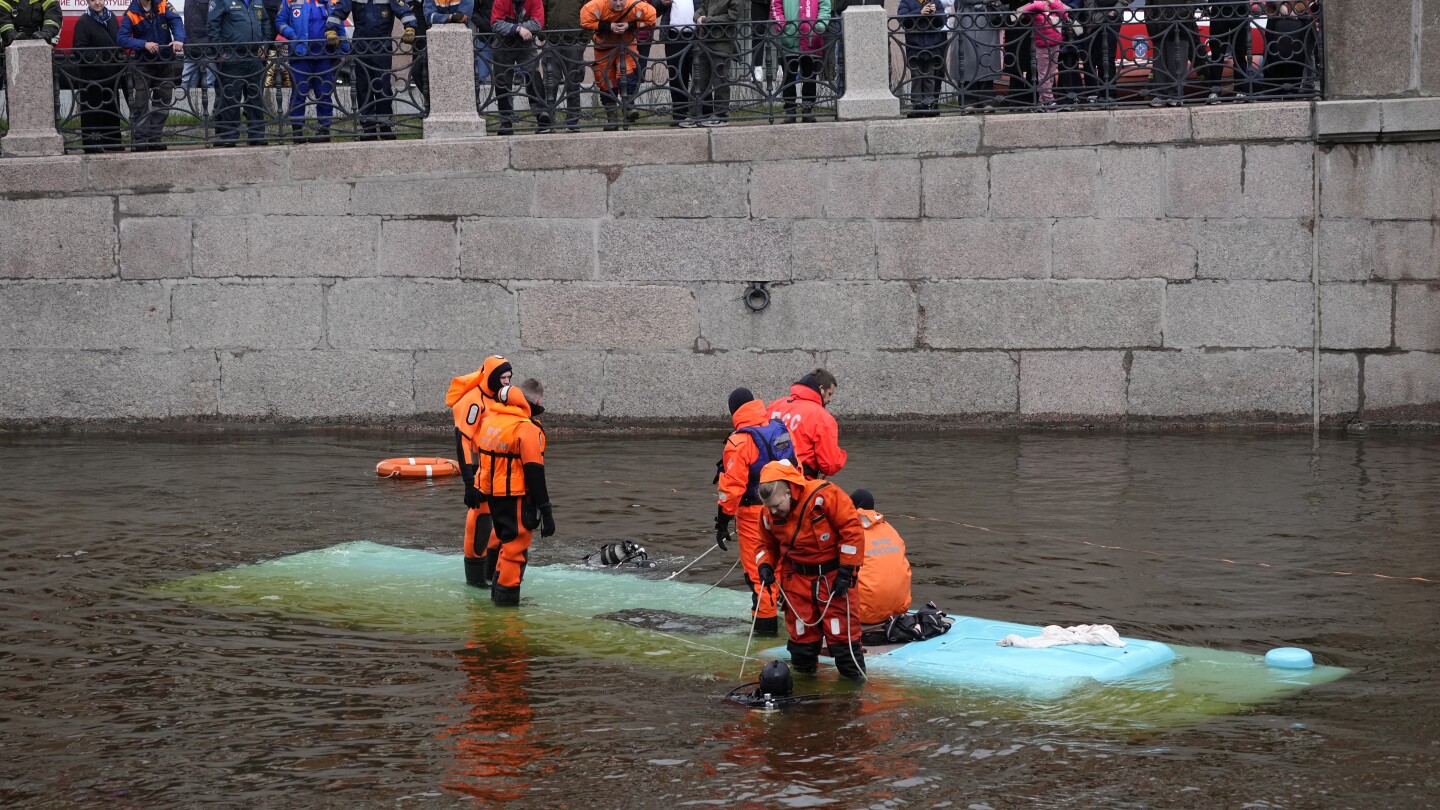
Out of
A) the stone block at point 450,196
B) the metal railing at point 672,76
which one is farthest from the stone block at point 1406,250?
the stone block at point 450,196

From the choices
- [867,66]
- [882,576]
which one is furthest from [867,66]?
[882,576]

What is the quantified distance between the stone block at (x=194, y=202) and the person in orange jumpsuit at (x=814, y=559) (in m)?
9.32

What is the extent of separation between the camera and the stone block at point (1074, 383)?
15297mm

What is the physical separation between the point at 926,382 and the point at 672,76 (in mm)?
3881

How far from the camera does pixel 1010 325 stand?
15320 mm

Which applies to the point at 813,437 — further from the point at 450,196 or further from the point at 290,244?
the point at 290,244

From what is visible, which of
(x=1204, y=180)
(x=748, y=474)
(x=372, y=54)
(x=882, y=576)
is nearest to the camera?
(x=882, y=576)

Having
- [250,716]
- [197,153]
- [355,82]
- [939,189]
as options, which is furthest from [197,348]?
[250,716]

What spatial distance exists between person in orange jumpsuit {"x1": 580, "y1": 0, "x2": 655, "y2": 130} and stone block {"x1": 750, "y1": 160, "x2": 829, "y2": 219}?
146 cm

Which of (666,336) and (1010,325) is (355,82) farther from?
(1010,325)

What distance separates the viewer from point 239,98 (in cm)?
1574

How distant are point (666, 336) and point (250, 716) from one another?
8717mm

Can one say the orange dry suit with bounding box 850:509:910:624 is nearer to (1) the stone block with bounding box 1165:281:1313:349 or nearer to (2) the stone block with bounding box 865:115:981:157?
(2) the stone block with bounding box 865:115:981:157

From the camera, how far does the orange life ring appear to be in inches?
534
